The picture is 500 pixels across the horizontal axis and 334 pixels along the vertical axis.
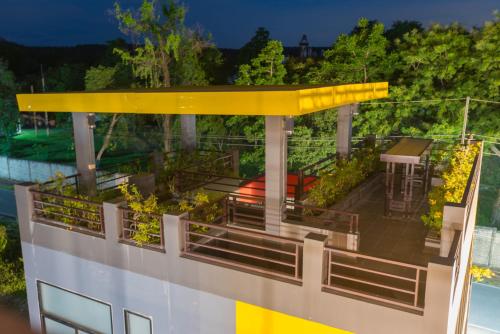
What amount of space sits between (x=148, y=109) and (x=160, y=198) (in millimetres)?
2738

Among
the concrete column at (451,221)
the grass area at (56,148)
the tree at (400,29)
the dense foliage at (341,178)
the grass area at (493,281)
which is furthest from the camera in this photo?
the grass area at (56,148)

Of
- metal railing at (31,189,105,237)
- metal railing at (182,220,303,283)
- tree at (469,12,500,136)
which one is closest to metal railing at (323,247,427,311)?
metal railing at (182,220,303,283)

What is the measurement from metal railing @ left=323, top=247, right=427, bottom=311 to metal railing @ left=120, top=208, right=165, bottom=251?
2867 millimetres

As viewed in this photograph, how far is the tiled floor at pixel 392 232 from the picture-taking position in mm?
7344

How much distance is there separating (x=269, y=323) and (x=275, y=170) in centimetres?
253

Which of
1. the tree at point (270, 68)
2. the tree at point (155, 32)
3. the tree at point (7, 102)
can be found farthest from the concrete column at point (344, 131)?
the tree at point (7, 102)

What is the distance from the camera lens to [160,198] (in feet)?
32.6

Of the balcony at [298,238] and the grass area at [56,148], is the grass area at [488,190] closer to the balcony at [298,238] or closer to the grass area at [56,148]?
the balcony at [298,238]

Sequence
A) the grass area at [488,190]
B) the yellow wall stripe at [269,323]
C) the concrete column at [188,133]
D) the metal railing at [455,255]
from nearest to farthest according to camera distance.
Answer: the metal railing at [455,255] → the yellow wall stripe at [269,323] → the concrete column at [188,133] → the grass area at [488,190]

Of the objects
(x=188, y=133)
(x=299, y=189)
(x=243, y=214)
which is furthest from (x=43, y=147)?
(x=299, y=189)

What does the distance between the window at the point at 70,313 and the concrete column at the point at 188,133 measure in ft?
16.3

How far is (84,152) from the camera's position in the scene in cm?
939

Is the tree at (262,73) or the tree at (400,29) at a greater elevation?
the tree at (400,29)

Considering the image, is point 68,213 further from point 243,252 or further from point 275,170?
point 275,170
